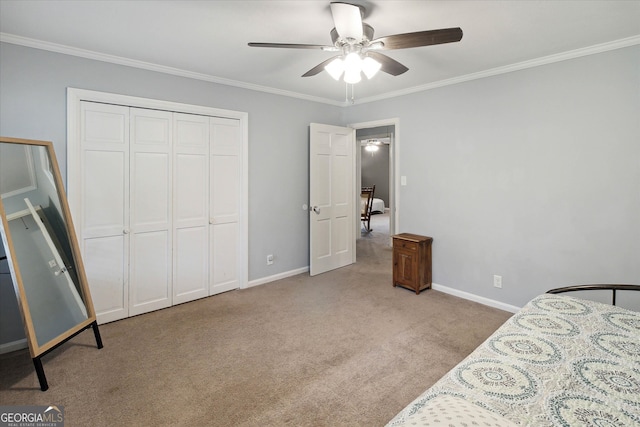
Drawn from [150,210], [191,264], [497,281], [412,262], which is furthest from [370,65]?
[191,264]

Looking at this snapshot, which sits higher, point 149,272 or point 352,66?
point 352,66

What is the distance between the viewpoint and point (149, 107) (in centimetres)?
318

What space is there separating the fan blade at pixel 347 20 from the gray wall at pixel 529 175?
6.62 feet

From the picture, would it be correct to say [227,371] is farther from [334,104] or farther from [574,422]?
[334,104]

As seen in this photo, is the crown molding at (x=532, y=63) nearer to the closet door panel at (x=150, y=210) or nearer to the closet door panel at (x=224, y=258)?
the closet door panel at (x=224, y=258)

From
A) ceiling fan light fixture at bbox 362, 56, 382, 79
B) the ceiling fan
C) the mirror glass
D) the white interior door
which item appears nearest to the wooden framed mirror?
the mirror glass

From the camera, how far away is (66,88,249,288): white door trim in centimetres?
277

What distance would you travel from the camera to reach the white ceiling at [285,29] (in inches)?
82.1

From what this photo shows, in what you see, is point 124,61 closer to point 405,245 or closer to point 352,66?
point 352,66

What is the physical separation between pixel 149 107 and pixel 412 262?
3.24 metres

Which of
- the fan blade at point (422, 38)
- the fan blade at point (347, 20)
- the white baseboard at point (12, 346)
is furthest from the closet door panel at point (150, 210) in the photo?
the fan blade at point (422, 38)

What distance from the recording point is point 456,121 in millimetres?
3656

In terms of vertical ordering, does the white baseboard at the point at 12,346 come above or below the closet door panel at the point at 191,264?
below

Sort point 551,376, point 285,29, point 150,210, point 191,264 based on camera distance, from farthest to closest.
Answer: point 191,264 < point 150,210 < point 285,29 < point 551,376
